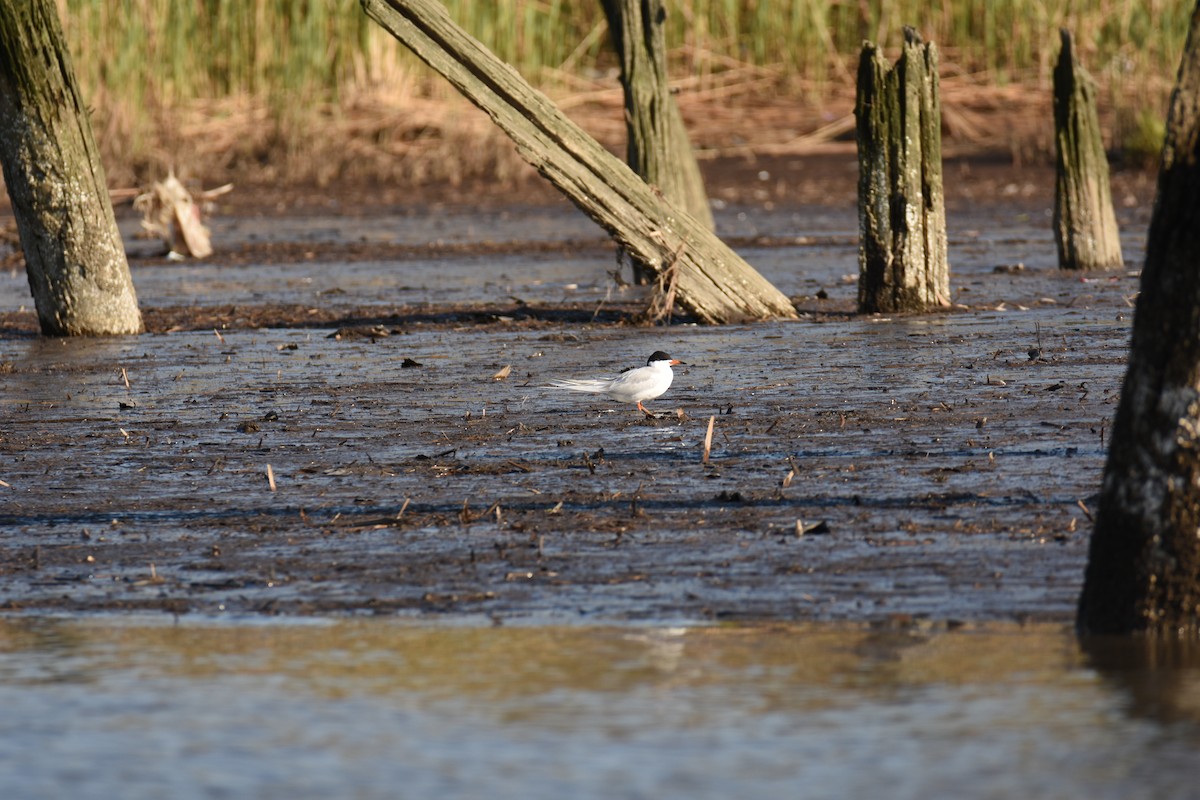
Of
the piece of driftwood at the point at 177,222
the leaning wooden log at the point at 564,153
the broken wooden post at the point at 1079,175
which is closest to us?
the leaning wooden log at the point at 564,153

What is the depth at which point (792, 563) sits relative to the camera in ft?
20.0

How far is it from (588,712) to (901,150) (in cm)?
751

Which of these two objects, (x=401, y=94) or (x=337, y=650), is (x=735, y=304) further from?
(x=401, y=94)

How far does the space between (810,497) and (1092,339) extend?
4702 millimetres

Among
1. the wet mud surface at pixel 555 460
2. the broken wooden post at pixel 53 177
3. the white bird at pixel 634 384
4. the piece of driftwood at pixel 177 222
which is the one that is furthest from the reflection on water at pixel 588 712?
the piece of driftwood at pixel 177 222

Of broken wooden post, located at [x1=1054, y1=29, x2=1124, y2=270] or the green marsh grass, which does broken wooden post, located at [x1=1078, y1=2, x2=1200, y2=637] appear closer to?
broken wooden post, located at [x1=1054, y1=29, x2=1124, y2=270]

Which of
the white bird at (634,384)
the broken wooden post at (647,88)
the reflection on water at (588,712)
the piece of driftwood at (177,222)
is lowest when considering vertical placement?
the reflection on water at (588,712)

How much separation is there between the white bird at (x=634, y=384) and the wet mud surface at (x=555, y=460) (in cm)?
15

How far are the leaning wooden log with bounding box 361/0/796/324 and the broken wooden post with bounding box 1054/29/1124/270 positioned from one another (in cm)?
339

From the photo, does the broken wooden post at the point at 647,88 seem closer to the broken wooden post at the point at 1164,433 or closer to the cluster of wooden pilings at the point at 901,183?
the cluster of wooden pilings at the point at 901,183

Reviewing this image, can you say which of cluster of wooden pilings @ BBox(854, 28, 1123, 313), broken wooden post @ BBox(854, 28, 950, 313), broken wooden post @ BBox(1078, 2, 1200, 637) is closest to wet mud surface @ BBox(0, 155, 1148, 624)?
cluster of wooden pilings @ BBox(854, 28, 1123, 313)

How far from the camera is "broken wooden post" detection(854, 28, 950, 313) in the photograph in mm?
11781

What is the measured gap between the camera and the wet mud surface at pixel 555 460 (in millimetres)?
5984

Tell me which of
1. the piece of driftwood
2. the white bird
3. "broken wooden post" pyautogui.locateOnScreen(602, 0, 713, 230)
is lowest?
the white bird
